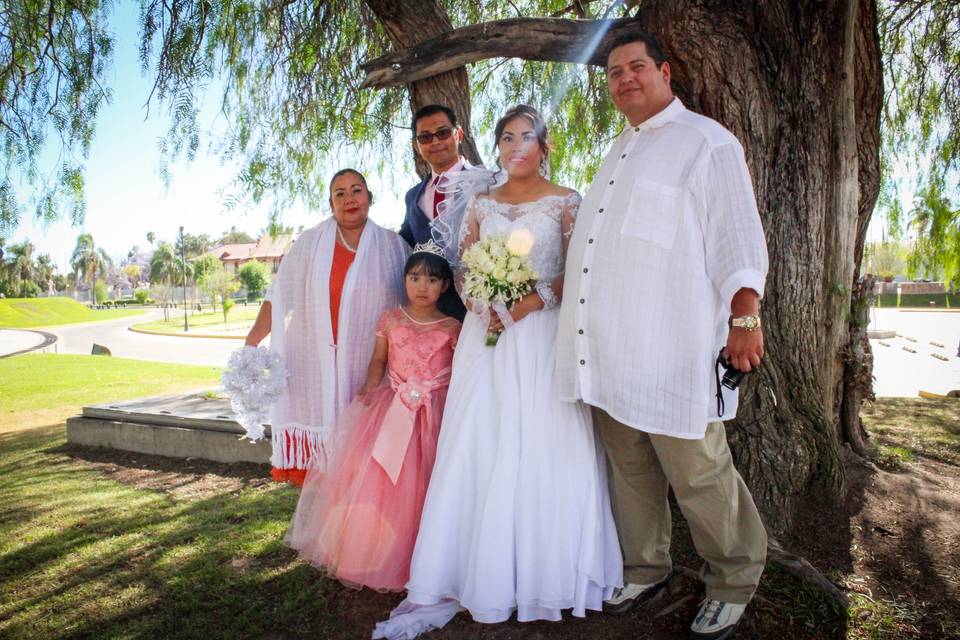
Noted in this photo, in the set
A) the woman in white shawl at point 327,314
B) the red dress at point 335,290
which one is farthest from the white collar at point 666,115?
the red dress at point 335,290

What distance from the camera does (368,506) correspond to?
3029 mm

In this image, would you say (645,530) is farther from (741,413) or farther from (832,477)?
(832,477)

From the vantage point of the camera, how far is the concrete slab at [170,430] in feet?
19.3

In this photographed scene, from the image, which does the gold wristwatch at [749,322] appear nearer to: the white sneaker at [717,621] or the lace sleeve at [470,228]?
the white sneaker at [717,621]

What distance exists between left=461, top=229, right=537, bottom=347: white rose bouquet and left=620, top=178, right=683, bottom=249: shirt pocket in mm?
499

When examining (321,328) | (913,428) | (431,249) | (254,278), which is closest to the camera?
(431,249)

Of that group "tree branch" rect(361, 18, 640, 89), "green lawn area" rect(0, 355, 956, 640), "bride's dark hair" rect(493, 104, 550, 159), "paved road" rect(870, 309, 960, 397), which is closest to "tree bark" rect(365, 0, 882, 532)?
"tree branch" rect(361, 18, 640, 89)

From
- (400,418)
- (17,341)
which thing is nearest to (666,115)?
(400,418)

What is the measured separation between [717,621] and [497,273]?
1643 mm

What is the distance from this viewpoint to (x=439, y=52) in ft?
13.2

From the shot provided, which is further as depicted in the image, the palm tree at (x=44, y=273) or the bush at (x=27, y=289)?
the palm tree at (x=44, y=273)

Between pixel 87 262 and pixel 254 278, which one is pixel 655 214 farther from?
pixel 87 262

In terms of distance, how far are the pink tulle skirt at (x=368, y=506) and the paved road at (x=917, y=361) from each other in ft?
17.2

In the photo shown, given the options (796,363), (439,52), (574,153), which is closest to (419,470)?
(796,363)
